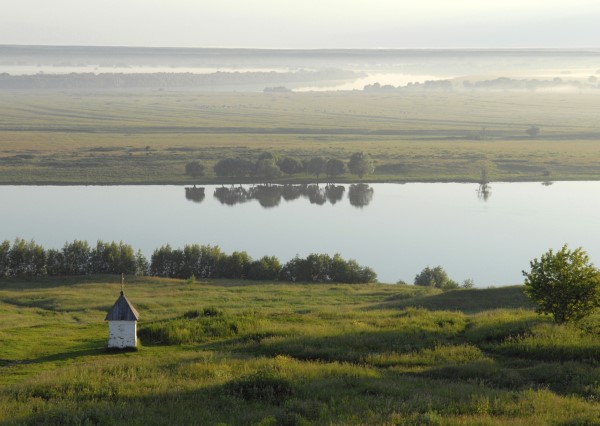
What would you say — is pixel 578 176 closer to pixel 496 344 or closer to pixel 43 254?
pixel 43 254

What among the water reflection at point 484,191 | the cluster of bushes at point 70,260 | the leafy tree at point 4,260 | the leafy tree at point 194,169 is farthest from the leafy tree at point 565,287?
the leafy tree at point 194,169

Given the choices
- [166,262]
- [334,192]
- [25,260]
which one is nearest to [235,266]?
[166,262]

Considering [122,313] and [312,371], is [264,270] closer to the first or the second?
[122,313]

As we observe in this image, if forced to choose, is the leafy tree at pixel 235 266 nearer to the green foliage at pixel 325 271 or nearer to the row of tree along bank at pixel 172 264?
the row of tree along bank at pixel 172 264

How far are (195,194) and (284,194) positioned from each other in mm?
13305

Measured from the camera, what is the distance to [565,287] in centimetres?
2997

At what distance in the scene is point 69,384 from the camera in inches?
897

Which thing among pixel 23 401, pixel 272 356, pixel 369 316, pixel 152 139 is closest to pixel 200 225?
pixel 369 316

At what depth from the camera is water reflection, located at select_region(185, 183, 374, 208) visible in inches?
4545

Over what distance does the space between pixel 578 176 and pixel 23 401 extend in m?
133

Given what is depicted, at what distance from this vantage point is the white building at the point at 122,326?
3017cm

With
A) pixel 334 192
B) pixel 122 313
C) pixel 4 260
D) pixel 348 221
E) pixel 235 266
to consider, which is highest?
pixel 334 192

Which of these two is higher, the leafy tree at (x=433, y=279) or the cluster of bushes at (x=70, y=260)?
the cluster of bushes at (x=70, y=260)

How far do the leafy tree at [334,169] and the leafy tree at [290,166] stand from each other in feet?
15.7
